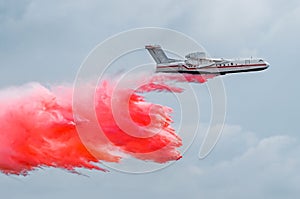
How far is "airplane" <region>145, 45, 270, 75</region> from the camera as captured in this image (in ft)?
236

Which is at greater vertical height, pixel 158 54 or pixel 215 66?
pixel 158 54

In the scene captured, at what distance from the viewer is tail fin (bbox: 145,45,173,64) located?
72.2 m

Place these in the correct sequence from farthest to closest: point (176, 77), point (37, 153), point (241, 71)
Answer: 1. point (241, 71)
2. point (176, 77)
3. point (37, 153)

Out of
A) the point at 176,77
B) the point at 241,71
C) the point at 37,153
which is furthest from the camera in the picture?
the point at 241,71

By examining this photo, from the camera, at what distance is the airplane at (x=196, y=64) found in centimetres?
7194

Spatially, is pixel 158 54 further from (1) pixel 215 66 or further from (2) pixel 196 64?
(1) pixel 215 66

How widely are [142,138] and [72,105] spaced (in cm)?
953

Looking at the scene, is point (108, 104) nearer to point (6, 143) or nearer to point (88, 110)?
point (88, 110)

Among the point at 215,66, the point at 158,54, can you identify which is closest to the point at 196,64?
the point at 215,66

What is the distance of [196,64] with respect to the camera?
238 ft

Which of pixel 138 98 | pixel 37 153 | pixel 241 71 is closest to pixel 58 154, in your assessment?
pixel 37 153

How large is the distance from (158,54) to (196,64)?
5.25 metres

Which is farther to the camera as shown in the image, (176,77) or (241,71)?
(241,71)

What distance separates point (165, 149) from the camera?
222 ft
